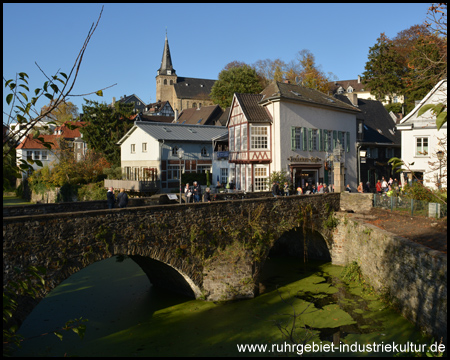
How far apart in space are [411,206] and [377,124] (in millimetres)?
22862

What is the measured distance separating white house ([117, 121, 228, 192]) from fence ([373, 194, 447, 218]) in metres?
19.1

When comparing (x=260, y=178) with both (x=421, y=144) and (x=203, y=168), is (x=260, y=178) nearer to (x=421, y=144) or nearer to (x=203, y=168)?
(x=421, y=144)

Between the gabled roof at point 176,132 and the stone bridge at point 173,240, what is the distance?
2007cm

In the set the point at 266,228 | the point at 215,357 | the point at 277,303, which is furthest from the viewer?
the point at 266,228

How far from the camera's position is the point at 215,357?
1027cm

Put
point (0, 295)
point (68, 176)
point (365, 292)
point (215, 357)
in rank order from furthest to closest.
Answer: point (68, 176) → point (365, 292) → point (215, 357) → point (0, 295)

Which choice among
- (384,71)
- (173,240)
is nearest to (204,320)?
(173,240)

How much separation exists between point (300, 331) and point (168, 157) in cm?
Result: 2574

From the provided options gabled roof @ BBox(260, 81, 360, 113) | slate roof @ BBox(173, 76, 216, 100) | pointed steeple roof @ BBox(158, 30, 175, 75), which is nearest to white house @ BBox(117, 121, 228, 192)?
gabled roof @ BBox(260, 81, 360, 113)

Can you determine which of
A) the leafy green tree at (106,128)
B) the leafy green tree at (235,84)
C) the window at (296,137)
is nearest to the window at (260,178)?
the window at (296,137)

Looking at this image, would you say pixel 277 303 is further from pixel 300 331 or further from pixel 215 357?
pixel 215 357

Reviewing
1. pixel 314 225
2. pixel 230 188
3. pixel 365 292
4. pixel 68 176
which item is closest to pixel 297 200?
pixel 314 225

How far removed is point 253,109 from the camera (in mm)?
27000

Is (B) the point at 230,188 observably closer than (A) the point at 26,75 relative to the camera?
No
